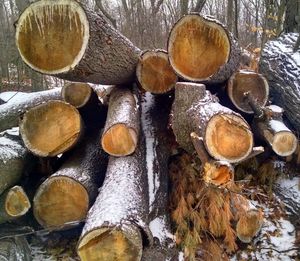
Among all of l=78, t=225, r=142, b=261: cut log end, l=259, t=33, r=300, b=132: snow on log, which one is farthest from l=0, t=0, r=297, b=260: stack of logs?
l=259, t=33, r=300, b=132: snow on log

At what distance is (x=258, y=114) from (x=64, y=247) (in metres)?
2.20

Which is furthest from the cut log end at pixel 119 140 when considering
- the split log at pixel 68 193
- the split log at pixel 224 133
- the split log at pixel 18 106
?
the split log at pixel 18 106

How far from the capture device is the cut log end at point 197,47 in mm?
3402

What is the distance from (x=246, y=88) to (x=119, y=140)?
1.51 m

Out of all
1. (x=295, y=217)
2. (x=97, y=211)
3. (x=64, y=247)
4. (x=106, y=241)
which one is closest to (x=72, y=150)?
(x=64, y=247)

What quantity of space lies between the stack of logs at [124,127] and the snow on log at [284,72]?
32cm

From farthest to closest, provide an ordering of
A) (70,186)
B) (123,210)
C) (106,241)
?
(70,186) < (123,210) < (106,241)

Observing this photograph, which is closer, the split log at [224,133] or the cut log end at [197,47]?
the split log at [224,133]

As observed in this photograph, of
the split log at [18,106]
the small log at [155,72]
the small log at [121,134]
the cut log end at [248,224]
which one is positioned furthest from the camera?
the split log at [18,106]

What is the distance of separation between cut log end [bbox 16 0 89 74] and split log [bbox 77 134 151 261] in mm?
1085

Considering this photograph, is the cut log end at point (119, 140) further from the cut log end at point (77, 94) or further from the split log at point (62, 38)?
the cut log end at point (77, 94)

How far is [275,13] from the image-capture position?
6.95m

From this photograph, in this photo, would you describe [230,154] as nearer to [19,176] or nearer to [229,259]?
[229,259]

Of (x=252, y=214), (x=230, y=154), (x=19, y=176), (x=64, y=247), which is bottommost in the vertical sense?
(x=64, y=247)
